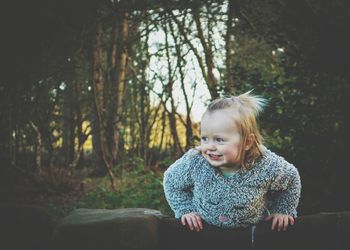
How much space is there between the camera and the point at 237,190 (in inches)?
76.6

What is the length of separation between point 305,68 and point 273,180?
6.86 ft

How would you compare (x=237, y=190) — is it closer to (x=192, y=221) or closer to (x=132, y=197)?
(x=192, y=221)

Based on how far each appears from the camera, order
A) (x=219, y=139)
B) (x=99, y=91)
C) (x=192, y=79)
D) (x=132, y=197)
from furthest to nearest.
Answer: (x=192, y=79) → (x=99, y=91) → (x=132, y=197) → (x=219, y=139)

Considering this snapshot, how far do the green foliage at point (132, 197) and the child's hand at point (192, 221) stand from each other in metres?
4.04

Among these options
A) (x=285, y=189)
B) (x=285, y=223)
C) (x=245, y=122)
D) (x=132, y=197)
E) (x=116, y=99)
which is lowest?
(x=132, y=197)

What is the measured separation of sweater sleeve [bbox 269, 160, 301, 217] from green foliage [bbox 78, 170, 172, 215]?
4049 mm

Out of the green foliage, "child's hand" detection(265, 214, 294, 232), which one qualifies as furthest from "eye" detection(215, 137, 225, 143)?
the green foliage

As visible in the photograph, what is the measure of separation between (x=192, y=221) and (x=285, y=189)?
46 cm

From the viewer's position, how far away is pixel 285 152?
3.97 meters

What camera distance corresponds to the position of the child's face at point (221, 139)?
1.97 meters

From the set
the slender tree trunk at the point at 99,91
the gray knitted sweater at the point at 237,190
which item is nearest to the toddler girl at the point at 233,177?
the gray knitted sweater at the point at 237,190

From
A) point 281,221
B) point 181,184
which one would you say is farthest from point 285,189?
point 181,184

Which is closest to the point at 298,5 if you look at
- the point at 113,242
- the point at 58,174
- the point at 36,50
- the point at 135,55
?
the point at 113,242

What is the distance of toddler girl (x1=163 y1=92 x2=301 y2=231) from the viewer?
1.95 m
